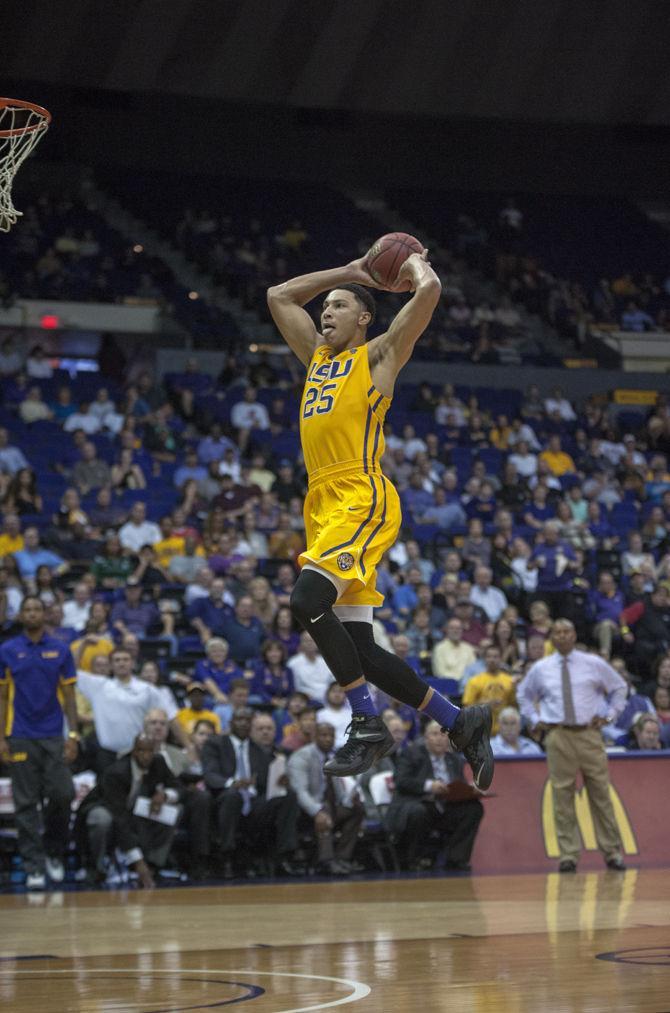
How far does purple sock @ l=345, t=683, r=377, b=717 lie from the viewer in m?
6.64

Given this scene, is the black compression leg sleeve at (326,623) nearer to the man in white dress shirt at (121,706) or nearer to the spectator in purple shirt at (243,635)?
the man in white dress shirt at (121,706)

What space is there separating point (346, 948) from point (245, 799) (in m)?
5.67

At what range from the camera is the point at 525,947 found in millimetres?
7203

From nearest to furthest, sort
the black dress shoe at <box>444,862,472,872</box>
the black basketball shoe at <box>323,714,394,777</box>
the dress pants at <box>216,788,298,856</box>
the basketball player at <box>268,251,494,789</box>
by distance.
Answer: the black basketball shoe at <box>323,714,394,777</box>, the basketball player at <box>268,251,494,789</box>, the dress pants at <box>216,788,298,856</box>, the black dress shoe at <box>444,862,472,872</box>

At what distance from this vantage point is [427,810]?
13.1 m

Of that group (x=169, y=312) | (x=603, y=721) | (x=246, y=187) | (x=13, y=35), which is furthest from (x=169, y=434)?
(x=246, y=187)

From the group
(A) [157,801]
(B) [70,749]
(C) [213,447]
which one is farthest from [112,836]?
(C) [213,447]

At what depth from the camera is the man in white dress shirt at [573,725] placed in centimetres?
1282

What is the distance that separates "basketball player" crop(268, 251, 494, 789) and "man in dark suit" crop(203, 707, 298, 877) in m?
6.10

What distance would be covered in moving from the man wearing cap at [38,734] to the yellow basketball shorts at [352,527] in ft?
19.0

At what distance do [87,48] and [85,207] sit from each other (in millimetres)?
4261

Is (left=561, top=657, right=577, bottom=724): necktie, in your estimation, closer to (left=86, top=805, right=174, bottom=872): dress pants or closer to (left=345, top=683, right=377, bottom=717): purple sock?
(left=86, top=805, right=174, bottom=872): dress pants

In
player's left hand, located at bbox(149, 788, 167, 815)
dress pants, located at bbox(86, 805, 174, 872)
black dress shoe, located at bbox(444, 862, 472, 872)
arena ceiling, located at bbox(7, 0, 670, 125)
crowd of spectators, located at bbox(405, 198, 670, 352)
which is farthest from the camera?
crowd of spectators, located at bbox(405, 198, 670, 352)

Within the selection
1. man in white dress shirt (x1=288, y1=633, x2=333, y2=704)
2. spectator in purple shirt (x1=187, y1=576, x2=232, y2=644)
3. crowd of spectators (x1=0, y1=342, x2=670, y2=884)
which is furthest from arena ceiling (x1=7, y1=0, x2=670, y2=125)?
man in white dress shirt (x1=288, y1=633, x2=333, y2=704)
